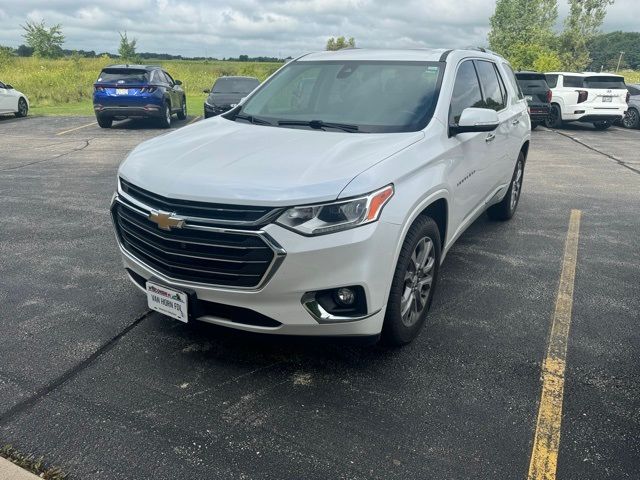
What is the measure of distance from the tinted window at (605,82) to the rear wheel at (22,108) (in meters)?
18.7

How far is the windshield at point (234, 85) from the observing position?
15.6 m

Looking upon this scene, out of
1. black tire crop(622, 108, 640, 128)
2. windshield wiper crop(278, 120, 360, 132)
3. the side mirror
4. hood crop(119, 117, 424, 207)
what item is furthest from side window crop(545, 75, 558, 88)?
hood crop(119, 117, 424, 207)

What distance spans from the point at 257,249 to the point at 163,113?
1344 centimetres

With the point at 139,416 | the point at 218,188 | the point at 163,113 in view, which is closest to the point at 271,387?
the point at 139,416

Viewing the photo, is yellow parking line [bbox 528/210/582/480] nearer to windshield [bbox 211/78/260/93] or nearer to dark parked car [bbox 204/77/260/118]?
dark parked car [bbox 204/77/260/118]

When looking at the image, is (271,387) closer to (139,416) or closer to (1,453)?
(139,416)

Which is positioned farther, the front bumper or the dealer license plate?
the dealer license plate

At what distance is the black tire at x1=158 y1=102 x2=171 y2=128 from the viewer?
1500cm

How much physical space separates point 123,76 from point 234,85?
3109 mm

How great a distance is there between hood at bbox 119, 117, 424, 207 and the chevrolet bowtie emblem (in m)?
0.11

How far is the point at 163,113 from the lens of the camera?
14945 mm

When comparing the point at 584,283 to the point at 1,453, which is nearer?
the point at 1,453

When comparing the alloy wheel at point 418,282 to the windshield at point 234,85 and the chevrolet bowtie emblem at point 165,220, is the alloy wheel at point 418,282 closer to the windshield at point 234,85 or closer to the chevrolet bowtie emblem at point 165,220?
the chevrolet bowtie emblem at point 165,220

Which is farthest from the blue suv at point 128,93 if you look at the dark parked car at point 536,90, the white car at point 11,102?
the dark parked car at point 536,90
